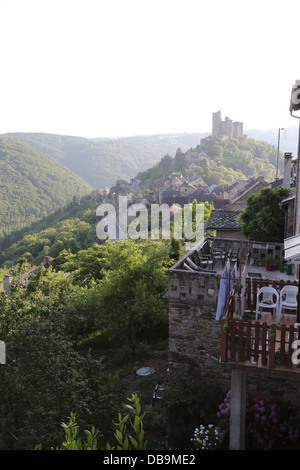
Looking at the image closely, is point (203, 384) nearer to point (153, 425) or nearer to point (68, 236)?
point (153, 425)

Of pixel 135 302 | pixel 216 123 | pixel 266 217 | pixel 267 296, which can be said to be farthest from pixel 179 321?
pixel 216 123

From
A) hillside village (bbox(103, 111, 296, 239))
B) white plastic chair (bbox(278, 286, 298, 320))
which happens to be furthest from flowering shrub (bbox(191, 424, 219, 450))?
hillside village (bbox(103, 111, 296, 239))

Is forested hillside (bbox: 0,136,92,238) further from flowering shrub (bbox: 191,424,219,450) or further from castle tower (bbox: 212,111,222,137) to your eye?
flowering shrub (bbox: 191,424,219,450)

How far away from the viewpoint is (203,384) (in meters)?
9.93

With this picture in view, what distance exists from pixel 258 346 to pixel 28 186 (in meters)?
154

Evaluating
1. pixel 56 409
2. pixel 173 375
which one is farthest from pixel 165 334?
pixel 56 409

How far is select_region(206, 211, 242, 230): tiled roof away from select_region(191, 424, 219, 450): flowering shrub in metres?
14.1

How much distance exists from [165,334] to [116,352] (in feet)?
6.71

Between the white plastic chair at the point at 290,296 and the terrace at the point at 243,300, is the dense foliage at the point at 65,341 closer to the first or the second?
the terrace at the point at 243,300

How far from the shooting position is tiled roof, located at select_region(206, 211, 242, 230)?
70.7 ft

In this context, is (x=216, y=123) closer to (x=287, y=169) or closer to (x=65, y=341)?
(x=287, y=169)

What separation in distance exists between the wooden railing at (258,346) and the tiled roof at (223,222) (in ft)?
49.1

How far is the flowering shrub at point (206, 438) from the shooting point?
808 centimetres
